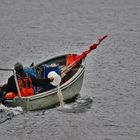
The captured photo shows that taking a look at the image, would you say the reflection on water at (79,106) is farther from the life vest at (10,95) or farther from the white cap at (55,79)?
the life vest at (10,95)

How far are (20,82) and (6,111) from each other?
1.46m

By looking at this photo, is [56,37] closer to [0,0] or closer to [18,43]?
[18,43]

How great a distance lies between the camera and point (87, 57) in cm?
4506

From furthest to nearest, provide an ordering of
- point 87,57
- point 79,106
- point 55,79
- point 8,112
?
point 87,57, point 79,106, point 55,79, point 8,112

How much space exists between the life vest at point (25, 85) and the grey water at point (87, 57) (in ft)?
2.97

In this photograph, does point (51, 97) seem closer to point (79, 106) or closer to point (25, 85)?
point (25, 85)

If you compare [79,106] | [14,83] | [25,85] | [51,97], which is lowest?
[79,106]

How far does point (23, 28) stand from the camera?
197ft

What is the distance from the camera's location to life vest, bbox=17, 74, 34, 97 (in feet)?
92.9

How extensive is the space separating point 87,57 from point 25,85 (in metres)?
17.0

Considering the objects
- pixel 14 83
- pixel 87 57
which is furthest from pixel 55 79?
pixel 87 57

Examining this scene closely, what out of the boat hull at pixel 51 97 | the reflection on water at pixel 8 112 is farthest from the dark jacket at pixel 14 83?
the reflection on water at pixel 8 112

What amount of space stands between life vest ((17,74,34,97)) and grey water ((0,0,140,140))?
0.91 metres

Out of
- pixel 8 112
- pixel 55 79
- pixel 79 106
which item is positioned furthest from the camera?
pixel 79 106
